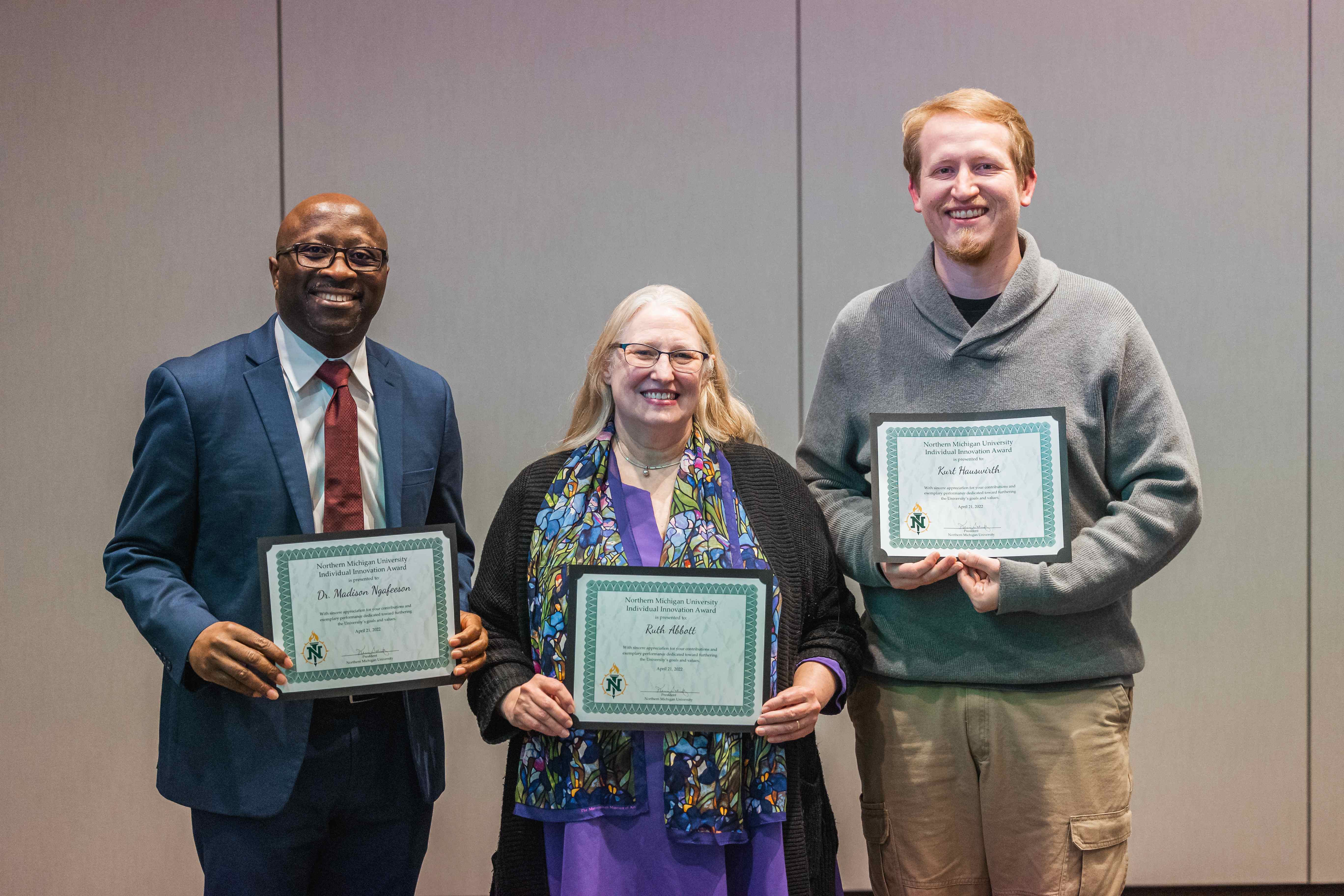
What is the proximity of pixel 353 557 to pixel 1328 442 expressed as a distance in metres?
3.22

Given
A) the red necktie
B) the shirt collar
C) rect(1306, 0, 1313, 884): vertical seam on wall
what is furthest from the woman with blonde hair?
rect(1306, 0, 1313, 884): vertical seam on wall

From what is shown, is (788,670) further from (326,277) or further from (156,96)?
(156,96)

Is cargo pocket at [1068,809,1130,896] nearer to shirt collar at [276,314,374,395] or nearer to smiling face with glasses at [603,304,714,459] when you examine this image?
smiling face with glasses at [603,304,714,459]

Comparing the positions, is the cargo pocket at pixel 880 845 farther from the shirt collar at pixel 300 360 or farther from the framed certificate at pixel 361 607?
the shirt collar at pixel 300 360

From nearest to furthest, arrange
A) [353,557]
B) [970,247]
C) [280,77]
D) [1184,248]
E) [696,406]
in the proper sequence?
[353,557], [970,247], [696,406], [280,77], [1184,248]

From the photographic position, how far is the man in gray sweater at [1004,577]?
1799 mm

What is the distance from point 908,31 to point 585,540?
2.26 metres

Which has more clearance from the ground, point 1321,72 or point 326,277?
point 1321,72

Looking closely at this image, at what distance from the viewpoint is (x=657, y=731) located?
167 cm

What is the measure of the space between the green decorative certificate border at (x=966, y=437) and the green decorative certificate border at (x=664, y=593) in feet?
1.02

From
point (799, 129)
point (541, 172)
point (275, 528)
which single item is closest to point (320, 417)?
point (275, 528)

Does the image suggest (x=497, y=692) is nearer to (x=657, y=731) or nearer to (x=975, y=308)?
(x=657, y=731)

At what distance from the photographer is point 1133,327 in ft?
6.10

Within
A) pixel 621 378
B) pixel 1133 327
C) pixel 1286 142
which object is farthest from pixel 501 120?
pixel 1286 142
